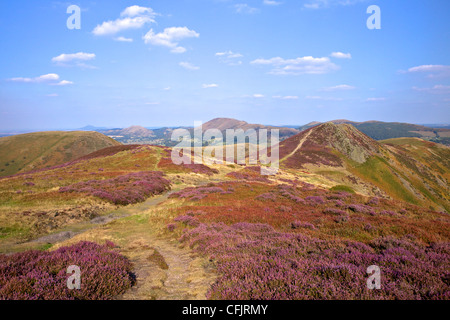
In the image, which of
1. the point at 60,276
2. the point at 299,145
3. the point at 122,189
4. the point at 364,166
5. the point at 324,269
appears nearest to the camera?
the point at 60,276

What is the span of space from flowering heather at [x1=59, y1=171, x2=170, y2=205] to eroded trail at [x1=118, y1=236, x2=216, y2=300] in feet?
53.9

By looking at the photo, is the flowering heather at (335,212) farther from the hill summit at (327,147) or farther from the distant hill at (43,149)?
the distant hill at (43,149)

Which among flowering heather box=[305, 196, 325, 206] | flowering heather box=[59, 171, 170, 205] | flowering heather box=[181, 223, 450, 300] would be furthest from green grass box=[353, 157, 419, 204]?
flowering heather box=[181, 223, 450, 300]

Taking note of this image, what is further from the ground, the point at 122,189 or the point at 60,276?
the point at 60,276

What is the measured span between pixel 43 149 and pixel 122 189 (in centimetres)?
16166

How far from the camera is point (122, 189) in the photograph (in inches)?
1228

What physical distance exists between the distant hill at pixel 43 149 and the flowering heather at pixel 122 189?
5130 inches

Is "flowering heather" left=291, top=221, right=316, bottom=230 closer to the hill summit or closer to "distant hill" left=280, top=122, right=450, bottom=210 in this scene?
"distant hill" left=280, top=122, right=450, bottom=210

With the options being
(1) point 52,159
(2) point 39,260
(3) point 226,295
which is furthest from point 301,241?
(1) point 52,159

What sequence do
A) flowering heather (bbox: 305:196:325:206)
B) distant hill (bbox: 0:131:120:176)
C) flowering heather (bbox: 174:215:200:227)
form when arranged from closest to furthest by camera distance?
flowering heather (bbox: 174:215:200:227) → flowering heather (bbox: 305:196:325:206) → distant hill (bbox: 0:131:120:176)

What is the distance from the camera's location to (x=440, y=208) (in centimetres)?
7412

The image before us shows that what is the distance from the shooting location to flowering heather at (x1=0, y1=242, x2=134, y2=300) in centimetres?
585

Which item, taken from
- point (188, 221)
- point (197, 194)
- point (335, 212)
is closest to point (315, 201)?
point (335, 212)

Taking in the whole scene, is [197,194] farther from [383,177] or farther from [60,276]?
[383,177]
